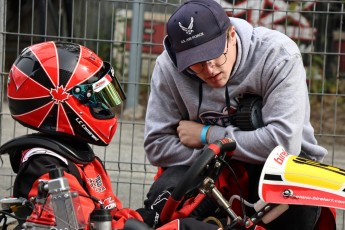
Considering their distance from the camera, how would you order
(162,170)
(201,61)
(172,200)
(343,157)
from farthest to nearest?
(343,157) < (162,170) < (201,61) < (172,200)

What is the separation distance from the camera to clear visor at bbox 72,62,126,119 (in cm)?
391

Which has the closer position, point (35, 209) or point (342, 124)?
point (35, 209)

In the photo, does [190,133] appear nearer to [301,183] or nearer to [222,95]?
[222,95]

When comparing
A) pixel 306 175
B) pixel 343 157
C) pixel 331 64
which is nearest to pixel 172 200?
pixel 306 175

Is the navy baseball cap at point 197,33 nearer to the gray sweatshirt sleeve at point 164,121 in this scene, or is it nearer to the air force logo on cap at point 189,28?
the air force logo on cap at point 189,28

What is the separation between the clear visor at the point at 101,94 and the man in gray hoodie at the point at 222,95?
29cm

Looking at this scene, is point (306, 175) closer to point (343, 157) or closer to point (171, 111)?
point (171, 111)

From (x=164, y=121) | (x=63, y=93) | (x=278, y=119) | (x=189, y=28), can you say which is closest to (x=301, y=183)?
(x=278, y=119)

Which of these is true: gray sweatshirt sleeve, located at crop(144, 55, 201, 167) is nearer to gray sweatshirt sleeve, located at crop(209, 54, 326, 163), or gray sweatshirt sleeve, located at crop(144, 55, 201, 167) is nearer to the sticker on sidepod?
gray sweatshirt sleeve, located at crop(209, 54, 326, 163)

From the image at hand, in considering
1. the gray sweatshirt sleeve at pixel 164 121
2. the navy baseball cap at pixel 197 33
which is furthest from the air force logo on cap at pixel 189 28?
the gray sweatshirt sleeve at pixel 164 121

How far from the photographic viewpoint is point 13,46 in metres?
7.07

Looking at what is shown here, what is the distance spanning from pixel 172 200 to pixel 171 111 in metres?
0.93

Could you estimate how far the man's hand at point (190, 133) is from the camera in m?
4.11

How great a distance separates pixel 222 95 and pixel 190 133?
24 cm
